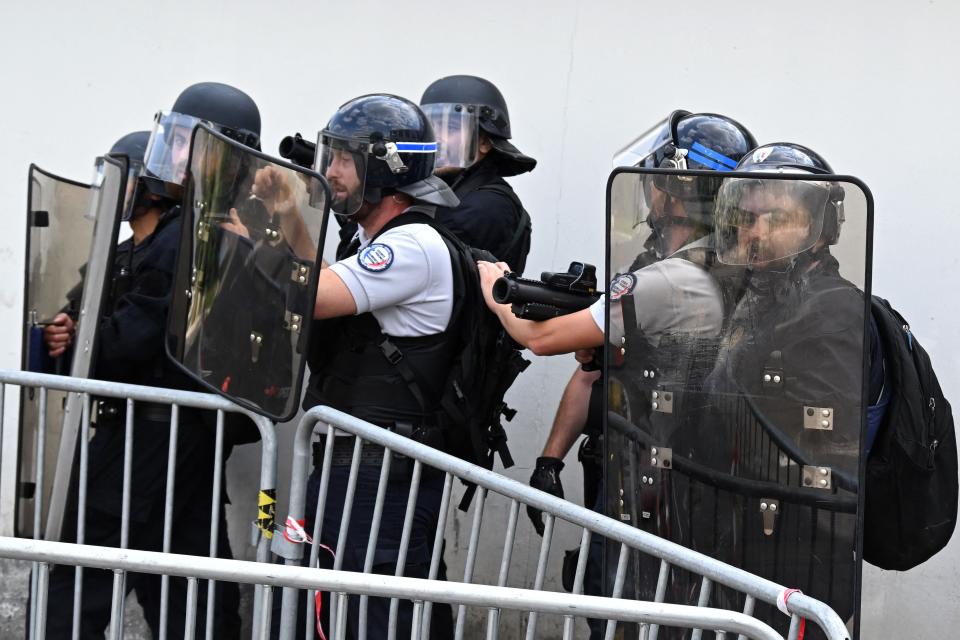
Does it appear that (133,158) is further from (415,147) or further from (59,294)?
(415,147)

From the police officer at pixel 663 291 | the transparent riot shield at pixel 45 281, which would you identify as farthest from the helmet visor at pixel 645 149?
the transparent riot shield at pixel 45 281

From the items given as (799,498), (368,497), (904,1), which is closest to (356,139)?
(368,497)

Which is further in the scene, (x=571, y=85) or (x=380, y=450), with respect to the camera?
(x=571, y=85)

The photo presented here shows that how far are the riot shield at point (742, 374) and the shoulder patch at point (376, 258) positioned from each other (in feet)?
2.13

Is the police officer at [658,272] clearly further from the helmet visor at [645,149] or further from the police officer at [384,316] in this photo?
the police officer at [384,316]

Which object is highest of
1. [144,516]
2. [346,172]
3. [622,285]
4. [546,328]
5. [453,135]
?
[453,135]

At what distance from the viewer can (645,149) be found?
3.25 m

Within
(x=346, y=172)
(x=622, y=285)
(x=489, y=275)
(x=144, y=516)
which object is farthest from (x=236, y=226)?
(x=144, y=516)

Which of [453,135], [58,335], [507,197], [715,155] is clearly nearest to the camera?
[715,155]

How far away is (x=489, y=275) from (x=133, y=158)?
5.14ft

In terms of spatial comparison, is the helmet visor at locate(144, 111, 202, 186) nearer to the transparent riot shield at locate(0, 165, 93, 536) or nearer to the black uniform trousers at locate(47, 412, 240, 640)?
the transparent riot shield at locate(0, 165, 93, 536)

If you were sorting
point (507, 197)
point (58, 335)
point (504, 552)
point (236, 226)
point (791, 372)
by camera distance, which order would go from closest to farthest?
point (791, 372) → point (504, 552) → point (236, 226) → point (58, 335) → point (507, 197)

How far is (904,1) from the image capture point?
3.75m

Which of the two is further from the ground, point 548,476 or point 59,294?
point 59,294
